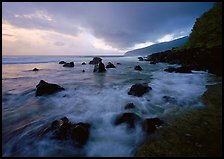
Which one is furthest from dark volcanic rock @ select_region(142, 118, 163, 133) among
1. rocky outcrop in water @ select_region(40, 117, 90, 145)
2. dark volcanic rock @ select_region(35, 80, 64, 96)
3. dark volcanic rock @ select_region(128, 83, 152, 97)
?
dark volcanic rock @ select_region(35, 80, 64, 96)

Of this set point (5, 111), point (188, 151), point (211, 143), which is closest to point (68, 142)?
point (188, 151)

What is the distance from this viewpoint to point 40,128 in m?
5.58

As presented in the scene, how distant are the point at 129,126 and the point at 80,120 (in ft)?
6.64

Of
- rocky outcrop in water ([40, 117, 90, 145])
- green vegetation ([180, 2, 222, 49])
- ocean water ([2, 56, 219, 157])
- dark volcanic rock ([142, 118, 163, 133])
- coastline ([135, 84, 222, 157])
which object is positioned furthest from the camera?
green vegetation ([180, 2, 222, 49])

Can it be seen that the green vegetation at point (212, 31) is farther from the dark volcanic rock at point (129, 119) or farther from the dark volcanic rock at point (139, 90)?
the dark volcanic rock at point (129, 119)

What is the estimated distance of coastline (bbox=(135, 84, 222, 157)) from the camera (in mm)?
4000

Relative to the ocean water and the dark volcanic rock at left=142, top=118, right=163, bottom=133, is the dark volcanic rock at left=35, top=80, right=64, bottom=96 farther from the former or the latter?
the dark volcanic rock at left=142, top=118, right=163, bottom=133

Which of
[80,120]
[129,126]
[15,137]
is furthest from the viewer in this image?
[80,120]

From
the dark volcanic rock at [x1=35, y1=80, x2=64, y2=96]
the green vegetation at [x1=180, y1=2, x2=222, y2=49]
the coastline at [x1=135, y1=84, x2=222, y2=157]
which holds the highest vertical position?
the green vegetation at [x1=180, y1=2, x2=222, y2=49]

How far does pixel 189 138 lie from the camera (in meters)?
4.54

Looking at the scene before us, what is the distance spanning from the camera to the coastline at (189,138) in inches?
157

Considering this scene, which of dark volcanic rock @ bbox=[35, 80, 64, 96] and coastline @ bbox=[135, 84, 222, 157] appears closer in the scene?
coastline @ bbox=[135, 84, 222, 157]

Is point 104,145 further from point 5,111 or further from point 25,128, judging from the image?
point 5,111

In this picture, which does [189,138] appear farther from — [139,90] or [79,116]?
[139,90]
